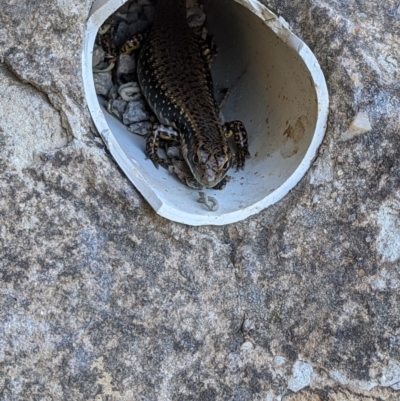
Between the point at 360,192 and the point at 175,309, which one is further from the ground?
the point at 360,192

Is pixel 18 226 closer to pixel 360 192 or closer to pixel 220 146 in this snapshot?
pixel 220 146

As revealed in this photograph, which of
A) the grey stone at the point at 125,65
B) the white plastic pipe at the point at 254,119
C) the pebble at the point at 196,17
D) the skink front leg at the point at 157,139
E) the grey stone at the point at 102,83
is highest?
the white plastic pipe at the point at 254,119

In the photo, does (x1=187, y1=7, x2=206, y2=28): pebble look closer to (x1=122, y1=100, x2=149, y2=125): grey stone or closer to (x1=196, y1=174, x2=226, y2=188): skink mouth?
(x1=122, y1=100, x2=149, y2=125): grey stone


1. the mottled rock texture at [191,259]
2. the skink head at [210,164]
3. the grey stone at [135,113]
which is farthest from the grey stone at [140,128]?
the mottled rock texture at [191,259]

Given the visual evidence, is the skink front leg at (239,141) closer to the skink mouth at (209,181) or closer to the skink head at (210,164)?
the skink head at (210,164)

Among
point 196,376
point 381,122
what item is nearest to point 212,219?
point 196,376

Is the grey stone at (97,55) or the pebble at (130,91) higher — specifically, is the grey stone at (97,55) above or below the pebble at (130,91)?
above

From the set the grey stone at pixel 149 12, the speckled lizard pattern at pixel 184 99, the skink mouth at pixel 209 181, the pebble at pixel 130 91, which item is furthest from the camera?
the grey stone at pixel 149 12

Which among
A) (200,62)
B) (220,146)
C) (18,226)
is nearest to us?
(18,226)
